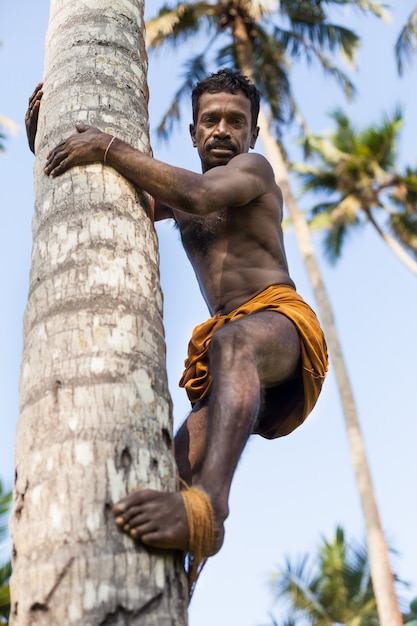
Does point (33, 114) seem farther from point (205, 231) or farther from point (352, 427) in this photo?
point (352, 427)

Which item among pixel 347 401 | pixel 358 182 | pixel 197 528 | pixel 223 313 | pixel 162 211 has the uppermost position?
pixel 358 182

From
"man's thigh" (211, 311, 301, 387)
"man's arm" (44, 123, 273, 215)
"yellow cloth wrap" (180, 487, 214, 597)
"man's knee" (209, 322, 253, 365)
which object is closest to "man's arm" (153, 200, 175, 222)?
"man's arm" (44, 123, 273, 215)

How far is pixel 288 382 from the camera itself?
3387 millimetres

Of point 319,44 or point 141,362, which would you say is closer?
point 141,362

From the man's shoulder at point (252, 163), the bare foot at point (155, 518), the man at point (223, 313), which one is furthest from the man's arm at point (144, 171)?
the bare foot at point (155, 518)

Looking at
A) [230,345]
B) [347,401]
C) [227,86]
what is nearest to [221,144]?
[227,86]

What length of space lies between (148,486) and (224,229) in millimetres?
1564

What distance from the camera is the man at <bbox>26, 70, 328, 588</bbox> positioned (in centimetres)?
235

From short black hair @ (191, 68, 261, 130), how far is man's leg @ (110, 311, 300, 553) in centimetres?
123

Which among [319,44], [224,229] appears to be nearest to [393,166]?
[319,44]

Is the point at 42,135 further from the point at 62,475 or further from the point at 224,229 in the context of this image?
the point at 62,475

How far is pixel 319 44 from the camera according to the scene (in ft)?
62.5

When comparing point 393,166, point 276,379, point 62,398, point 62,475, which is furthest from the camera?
point 393,166

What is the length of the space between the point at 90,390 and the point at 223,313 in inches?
49.7
